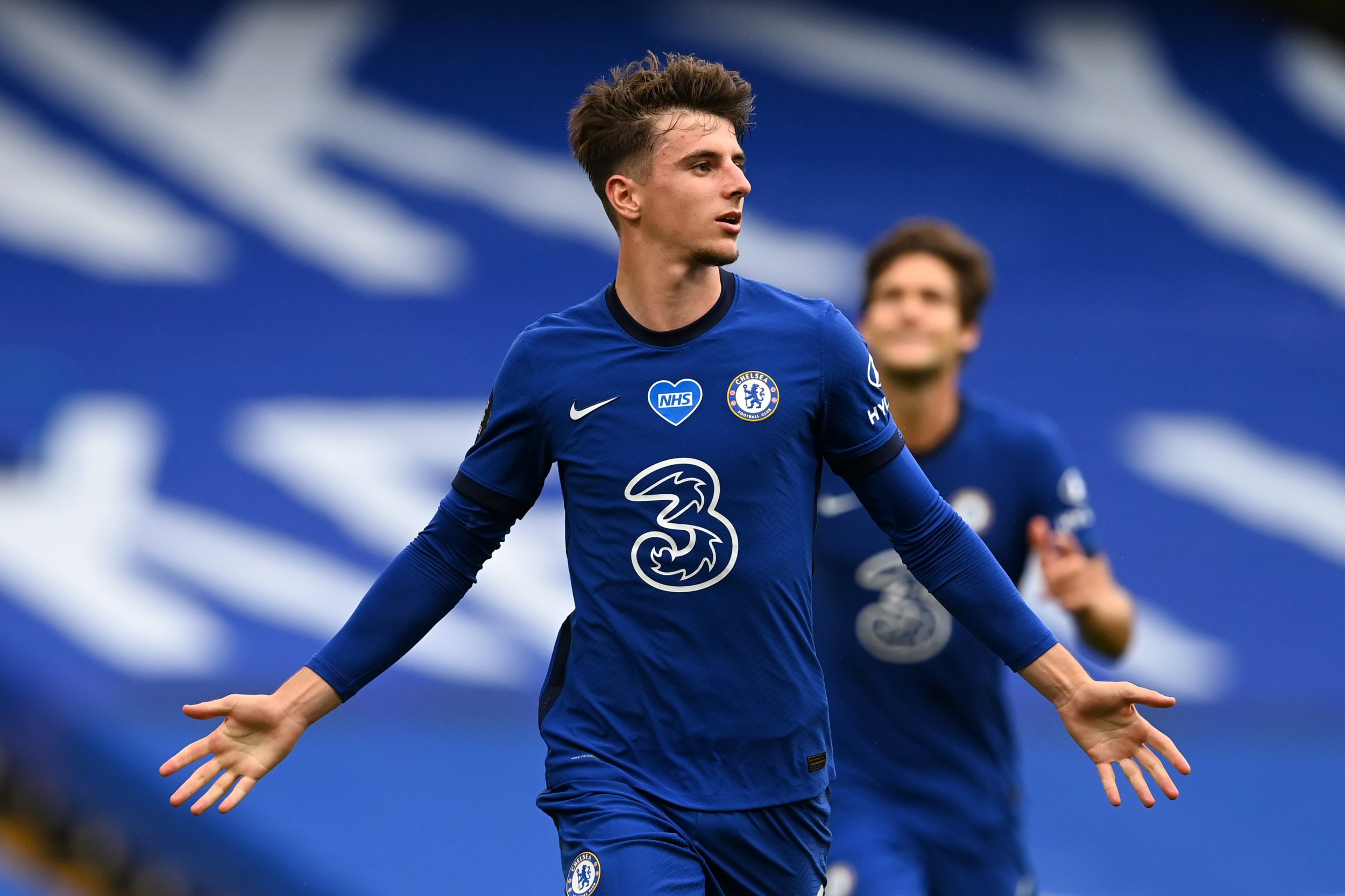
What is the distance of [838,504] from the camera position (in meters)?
4.80

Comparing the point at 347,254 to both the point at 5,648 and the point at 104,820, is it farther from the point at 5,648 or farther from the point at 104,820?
the point at 104,820

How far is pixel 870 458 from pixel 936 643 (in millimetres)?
1471

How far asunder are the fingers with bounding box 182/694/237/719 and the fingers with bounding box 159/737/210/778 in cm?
6

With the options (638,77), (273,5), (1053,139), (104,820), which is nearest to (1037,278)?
(1053,139)

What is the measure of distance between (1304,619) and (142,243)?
8203 mm

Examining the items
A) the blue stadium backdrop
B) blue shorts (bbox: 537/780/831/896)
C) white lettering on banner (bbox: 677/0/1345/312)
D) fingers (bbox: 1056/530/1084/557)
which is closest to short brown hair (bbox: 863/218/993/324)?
fingers (bbox: 1056/530/1084/557)

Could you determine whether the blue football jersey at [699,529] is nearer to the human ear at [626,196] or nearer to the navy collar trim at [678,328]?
the navy collar trim at [678,328]

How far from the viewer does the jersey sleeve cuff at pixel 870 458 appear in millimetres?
3410

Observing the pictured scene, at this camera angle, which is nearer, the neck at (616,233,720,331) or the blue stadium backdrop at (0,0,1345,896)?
the neck at (616,233,720,331)

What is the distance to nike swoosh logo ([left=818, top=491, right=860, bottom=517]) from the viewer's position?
189 inches

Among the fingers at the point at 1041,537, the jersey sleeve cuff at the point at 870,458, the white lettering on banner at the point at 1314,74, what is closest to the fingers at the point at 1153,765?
the jersey sleeve cuff at the point at 870,458

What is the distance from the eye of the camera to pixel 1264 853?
8188mm

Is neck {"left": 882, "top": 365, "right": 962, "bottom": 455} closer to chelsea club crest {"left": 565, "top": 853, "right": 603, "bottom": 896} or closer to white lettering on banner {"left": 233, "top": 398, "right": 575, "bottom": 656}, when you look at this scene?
chelsea club crest {"left": 565, "top": 853, "right": 603, "bottom": 896}

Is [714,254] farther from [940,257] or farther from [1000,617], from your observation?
[940,257]
